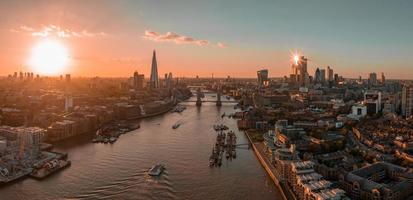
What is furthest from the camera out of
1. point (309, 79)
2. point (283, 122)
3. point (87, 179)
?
point (309, 79)

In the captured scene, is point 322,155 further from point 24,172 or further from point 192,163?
point 24,172

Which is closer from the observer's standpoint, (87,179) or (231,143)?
(87,179)

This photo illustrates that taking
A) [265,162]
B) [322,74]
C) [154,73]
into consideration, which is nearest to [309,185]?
[265,162]

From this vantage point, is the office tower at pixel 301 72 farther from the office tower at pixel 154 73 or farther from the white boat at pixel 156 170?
the white boat at pixel 156 170

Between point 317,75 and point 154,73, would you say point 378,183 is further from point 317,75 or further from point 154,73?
point 317,75

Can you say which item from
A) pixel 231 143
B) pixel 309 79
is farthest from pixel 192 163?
pixel 309 79

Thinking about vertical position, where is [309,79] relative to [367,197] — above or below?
above

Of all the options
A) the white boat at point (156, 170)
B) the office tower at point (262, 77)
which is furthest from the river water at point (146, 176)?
the office tower at point (262, 77)
